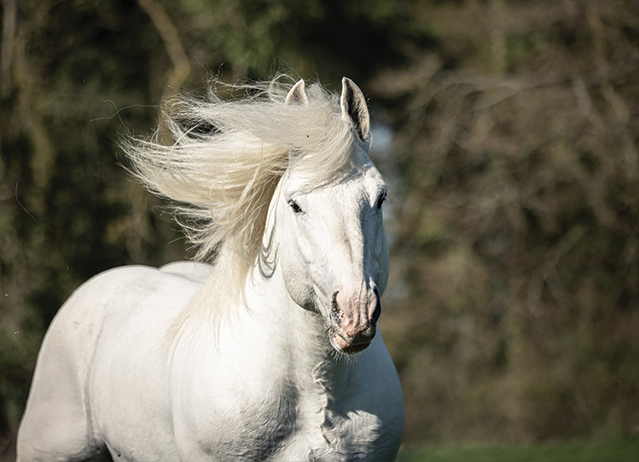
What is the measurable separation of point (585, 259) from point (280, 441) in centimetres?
900

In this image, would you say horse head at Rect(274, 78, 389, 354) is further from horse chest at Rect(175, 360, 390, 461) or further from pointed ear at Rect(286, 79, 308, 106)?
horse chest at Rect(175, 360, 390, 461)

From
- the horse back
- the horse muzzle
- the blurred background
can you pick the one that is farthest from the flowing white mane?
the blurred background

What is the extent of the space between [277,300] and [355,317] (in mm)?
574

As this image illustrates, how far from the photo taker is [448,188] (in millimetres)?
11461

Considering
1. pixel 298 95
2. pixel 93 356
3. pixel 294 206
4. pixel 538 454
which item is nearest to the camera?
pixel 294 206

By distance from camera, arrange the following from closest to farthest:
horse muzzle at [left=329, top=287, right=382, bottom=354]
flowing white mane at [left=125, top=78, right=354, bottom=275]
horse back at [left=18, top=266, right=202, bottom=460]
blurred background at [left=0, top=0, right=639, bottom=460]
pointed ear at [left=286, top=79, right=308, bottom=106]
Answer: horse muzzle at [left=329, top=287, right=382, bottom=354] → flowing white mane at [left=125, top=78, right=354, bottom=275] → pointed ear at [left=286, top=79, right=308, bottom=106] → horse back at [left=18, top=266, right=202, bottom=460] → blurred background at [left=0, top=0, right=639, bottom=460]

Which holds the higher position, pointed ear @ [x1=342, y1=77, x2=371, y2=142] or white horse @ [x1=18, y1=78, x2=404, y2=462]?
pointed ear @ [x1=342, y1=77, x2=371, y2=142]

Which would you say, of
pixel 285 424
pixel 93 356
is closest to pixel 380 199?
pixel 285 424

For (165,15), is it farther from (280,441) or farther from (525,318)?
(280,441)

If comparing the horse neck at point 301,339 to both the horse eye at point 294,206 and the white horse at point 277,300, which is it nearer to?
the white horse at point 277,300

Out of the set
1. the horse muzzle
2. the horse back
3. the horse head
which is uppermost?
the horse head

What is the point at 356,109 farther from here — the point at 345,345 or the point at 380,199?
the point at 345,345

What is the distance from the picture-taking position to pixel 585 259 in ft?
34.0

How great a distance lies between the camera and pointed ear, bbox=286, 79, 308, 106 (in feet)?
8.26
